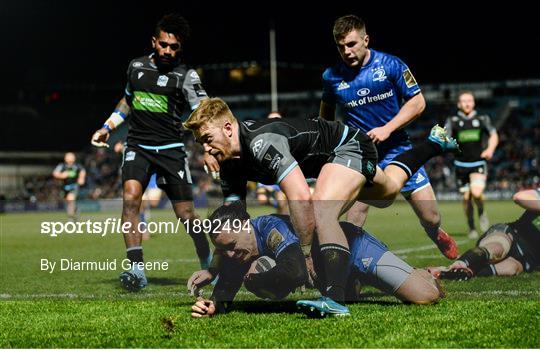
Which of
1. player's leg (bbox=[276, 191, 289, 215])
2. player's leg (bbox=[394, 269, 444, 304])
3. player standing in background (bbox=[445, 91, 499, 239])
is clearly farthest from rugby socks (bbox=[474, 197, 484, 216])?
player's leg (bbox=[394, 269, 444, 304])

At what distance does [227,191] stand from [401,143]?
235cm

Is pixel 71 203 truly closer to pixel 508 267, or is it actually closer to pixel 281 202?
pixel 281 202

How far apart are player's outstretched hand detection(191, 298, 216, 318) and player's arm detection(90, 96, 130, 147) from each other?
2773mm

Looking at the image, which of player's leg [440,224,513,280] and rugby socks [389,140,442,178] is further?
player's leg [440,224,513,280]

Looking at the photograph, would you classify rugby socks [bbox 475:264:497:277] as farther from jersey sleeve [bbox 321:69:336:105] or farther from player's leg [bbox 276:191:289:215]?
player's leg [bbox 276:191:289:215]

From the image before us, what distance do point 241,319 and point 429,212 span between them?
300 centimetres

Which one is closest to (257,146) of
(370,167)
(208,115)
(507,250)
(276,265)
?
(208,115)

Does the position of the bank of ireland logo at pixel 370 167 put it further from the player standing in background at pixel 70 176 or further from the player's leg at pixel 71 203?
the player standing in background at pixel 70 176

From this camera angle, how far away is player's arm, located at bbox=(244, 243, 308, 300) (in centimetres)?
539

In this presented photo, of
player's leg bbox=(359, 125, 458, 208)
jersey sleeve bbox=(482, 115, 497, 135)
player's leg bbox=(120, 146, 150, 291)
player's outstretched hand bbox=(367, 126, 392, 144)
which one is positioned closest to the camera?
player's leg bbox=(359, 125, 458, 208)

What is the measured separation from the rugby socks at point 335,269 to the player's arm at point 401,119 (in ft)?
5.70

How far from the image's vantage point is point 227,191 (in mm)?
5668

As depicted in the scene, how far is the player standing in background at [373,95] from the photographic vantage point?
23.4 ft

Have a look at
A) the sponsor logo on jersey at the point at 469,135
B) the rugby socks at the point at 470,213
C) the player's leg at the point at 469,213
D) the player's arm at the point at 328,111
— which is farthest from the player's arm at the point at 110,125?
the sponsor logo on jersey at the point at 469,135
